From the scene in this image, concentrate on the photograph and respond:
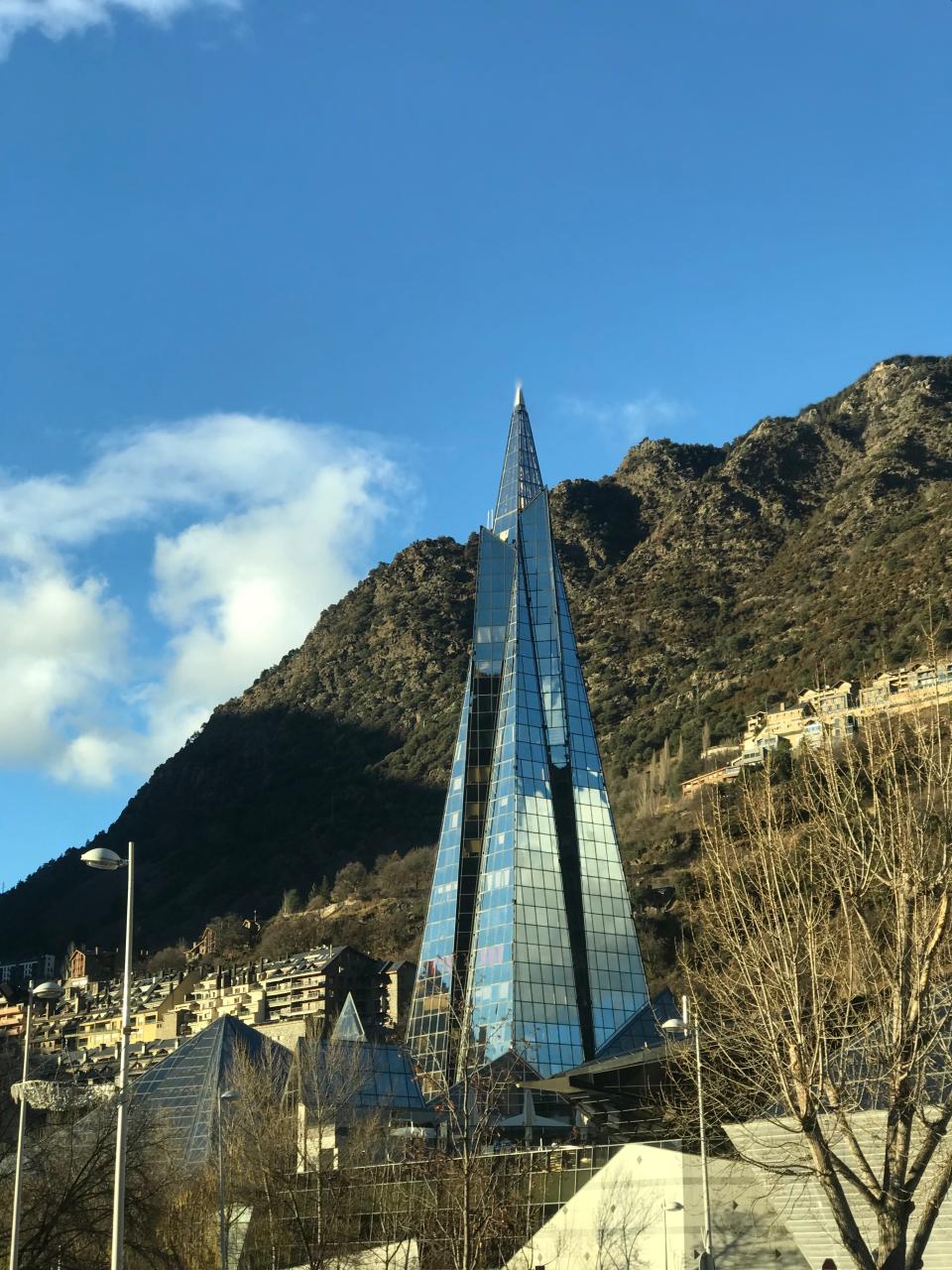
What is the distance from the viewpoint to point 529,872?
9156 centimetres

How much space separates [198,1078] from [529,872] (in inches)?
999

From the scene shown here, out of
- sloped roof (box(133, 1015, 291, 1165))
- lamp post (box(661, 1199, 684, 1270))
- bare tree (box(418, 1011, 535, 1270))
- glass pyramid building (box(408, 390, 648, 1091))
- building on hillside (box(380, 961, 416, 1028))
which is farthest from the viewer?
building on hillside (box(380, 961, 416, 1028))

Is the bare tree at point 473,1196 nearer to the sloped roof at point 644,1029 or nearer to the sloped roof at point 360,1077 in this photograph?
the sloped roof at point 360,1077

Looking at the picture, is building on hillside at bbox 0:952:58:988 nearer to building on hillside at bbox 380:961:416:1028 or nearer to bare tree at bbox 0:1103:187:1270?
building on hillside at bbox 380:961:416:1028

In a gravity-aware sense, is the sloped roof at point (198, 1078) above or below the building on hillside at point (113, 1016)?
below

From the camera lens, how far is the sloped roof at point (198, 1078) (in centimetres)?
6888

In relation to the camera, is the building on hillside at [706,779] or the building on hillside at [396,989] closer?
the building on hillside at [396,989]

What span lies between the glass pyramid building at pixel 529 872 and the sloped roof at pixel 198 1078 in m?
13.2

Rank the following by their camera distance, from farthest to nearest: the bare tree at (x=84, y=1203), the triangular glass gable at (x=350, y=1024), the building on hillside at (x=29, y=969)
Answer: the building on hillside at (x=29, y=969) → the triangular glass gable at (x=350, y=1024) → the bare tree at (x=84, y=1203)

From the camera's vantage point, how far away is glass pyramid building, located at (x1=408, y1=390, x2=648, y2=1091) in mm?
88375

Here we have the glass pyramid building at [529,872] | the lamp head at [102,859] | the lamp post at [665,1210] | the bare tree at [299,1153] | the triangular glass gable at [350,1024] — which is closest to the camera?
the lamp head at [102,859]

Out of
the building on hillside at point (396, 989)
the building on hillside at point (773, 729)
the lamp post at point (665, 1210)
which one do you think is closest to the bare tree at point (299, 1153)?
the lamp post at point (665, 1210)

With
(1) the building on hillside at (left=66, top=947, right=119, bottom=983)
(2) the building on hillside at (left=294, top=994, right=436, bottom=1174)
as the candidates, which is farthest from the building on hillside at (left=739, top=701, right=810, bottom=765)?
(1) the building on hillside at (left=66, top=947, right=119, bottom=983)

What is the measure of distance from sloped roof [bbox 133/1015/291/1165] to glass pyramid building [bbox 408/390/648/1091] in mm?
13170
